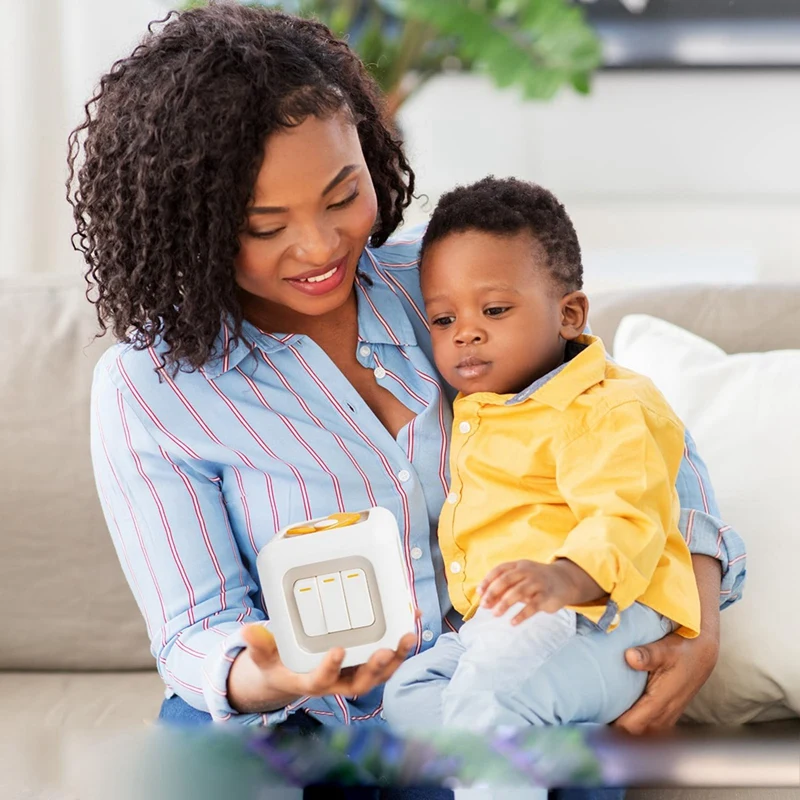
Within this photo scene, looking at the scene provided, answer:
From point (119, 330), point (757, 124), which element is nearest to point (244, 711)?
point (119, 330)

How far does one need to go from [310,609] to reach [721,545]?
557mm

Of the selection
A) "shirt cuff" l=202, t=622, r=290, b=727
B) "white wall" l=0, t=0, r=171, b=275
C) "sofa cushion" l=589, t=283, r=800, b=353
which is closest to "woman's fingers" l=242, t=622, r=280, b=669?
"shirt cuff" l=202, t=622, r=290, b=727

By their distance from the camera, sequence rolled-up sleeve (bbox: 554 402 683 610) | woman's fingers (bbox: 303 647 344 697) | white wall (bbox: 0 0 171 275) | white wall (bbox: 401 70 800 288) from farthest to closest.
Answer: white wall (bbox: 401 70 800 288), white wall (bbox: 0 0 171 275), rolled-up sleeve (bbox: 554 402 683 610), woman's fingers (bbox: 303 647 344 697)

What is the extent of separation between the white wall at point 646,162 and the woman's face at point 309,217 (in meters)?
1.73

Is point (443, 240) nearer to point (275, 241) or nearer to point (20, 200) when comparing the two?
point (275, 241)

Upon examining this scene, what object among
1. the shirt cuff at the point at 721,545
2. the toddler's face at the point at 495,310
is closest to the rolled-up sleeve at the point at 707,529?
the shirt cuff at the point at 721,545

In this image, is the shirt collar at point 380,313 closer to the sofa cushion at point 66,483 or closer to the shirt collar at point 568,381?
the shirt collar at point 568,381

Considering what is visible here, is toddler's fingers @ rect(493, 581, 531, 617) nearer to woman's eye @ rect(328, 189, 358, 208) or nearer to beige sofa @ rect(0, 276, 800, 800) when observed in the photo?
woman's eye @ rect(328, 189, 358, 208)

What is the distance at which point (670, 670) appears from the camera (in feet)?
3.87

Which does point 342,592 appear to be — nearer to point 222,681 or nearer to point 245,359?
point 222,681

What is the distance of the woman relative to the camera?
1.18 meters

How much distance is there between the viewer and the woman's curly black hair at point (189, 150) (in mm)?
1170

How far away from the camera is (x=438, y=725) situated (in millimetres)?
1108

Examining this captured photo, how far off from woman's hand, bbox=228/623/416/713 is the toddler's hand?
8 centimetres
